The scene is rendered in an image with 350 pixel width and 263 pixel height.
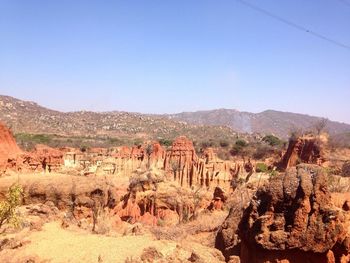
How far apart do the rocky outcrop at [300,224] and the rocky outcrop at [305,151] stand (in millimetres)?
39536

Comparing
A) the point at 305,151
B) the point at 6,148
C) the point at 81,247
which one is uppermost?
the point at 6,148

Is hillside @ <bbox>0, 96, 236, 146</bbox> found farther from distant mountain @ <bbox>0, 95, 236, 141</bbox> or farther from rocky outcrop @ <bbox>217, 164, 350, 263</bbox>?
rocky outcrop @ <bbox>217, 164, 350, 263</bbox>

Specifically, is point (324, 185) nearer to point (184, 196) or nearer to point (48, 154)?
point (184, 196)

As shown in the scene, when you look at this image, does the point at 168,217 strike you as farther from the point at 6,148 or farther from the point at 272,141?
the point at 272,141

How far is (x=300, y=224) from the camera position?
394 inches

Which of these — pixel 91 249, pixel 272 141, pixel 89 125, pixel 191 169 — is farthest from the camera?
pixel 89 125

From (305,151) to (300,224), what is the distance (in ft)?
138

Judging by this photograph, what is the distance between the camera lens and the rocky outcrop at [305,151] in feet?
161

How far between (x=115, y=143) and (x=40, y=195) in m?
64.3

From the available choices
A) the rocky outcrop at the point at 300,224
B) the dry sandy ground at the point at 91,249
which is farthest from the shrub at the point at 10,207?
the rocky outcrop at the point at 300,224

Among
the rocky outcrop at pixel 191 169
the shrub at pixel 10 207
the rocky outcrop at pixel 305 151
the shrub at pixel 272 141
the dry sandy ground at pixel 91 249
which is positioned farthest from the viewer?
the shrub at pixel 272 141

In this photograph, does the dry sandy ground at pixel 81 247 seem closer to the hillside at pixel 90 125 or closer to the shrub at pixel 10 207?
the shrub at pixel 10 207

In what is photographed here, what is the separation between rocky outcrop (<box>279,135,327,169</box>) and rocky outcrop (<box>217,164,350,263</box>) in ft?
130

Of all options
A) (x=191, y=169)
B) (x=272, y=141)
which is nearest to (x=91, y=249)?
(x=191, y=169)
